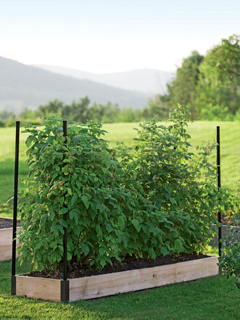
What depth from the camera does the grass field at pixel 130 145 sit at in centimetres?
1098

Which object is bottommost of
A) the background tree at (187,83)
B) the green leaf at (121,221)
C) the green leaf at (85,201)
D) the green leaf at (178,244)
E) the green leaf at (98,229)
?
the green leaf at (178,244)

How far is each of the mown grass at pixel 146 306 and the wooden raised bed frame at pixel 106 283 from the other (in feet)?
0.28

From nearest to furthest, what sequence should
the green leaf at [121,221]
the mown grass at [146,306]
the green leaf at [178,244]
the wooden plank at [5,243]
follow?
the mown grass at [146,306], the green leaf at [121,221], the green leaf at [178,244], the wooden plank at [5,243]

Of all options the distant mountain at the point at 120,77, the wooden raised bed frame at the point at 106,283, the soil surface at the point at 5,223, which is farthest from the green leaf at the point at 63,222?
the distant mountain at the point at 120,77

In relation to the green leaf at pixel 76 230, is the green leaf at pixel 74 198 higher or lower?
higher

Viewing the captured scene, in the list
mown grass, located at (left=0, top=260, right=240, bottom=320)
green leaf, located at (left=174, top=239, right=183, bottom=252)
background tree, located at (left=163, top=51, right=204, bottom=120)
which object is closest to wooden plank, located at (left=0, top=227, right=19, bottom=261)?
mown grass, located at (left=0, top=260, right=240, bottom=320)

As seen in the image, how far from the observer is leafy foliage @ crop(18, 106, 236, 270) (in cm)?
376

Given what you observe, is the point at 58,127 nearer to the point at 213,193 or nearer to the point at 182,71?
the point at 213,193

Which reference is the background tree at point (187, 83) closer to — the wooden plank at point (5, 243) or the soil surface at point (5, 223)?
the soil surface at point (5, 223)

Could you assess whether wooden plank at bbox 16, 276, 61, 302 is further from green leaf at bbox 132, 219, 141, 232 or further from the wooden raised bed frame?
green leaf at bbox 132, 219, 141, 232

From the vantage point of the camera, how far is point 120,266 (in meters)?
4.40

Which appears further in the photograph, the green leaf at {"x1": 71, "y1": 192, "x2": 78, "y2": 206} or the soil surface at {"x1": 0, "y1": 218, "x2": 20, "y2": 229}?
the soil surface at {"x1": 0, "y1": 218, "x2": 20, "y2": 229}

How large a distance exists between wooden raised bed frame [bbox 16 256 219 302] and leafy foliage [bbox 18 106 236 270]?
0.62 ft

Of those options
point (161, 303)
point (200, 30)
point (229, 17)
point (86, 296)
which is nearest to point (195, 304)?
point (161, 303)
